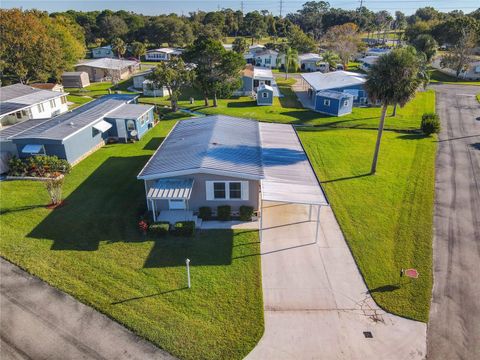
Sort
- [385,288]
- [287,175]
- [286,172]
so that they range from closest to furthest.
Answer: [385,288] → [287,175] → [286,172]

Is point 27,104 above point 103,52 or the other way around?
the other way around

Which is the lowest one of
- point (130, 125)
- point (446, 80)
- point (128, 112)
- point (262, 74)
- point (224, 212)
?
point (224, 212)

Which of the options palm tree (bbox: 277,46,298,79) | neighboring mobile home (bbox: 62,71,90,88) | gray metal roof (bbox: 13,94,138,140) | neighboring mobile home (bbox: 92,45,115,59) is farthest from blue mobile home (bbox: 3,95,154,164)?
neighboring mobile home (bbox: 92,45,115,59)

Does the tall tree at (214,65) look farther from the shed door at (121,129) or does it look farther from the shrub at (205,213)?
the shrub at (205,213)

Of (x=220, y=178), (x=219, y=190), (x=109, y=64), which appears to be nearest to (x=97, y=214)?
(x=219, y=190)

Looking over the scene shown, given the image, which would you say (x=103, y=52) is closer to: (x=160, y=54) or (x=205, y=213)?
(x=160, y=54)


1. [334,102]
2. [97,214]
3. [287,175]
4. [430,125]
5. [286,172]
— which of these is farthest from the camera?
[334,102]

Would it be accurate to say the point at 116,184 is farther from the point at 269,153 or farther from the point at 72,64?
the point at 72,64
